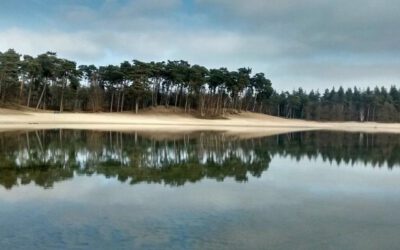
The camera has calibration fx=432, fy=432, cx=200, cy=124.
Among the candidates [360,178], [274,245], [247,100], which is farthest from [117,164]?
[247,100]

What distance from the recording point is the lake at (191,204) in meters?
8.16

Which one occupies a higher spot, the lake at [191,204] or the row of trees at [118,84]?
the row of trees at [118,84]

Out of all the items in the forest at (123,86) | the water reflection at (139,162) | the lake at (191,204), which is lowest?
the water reflection at (139,162)

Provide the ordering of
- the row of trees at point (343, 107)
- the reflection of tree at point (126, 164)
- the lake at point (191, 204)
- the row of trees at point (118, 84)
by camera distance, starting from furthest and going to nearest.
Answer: the row of trees at point (343, 107)
the row of trees at point (118, 84)
the reflection of tree at point (126, 164)
the lake at point (191, 204)

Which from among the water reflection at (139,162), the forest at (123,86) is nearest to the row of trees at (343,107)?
the forest at (123,86)

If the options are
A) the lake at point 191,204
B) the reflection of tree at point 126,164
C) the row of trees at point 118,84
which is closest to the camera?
the lake at point 191,204

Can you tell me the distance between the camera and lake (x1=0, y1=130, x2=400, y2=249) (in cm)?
816

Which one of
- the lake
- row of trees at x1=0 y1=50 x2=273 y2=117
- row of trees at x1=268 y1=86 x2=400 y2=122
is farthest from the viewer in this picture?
row of trees at x1=268 y1=86 x2=400 y2=122

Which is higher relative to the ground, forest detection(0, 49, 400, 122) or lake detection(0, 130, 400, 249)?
forest detection(0, 49, 400, 122)

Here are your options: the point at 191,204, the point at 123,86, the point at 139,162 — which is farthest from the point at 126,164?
the point at 123,86

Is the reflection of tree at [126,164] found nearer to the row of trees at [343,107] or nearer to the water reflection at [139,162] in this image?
the water reflection at [139,162]

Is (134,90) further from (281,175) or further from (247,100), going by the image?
(281,175)

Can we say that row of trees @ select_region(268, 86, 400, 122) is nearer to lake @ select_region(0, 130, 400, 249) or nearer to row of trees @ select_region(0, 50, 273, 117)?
row of trees @ select_region(0, 50, 273, 117)

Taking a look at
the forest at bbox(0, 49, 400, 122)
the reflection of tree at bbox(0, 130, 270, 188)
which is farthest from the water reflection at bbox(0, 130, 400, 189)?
the forest at bbox(0, 49, 400, 122)
